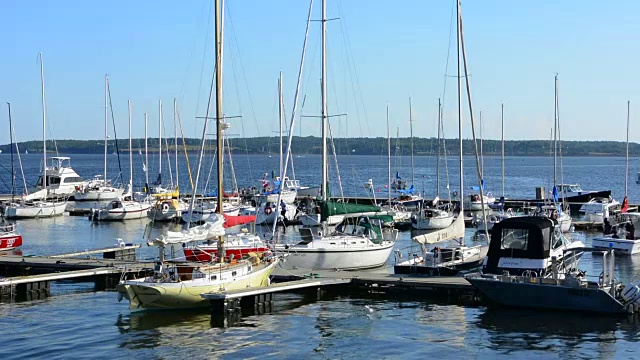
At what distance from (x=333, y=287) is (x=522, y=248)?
272 inches

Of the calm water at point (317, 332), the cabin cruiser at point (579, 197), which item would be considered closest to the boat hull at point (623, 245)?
the calm water at point (317, 332)

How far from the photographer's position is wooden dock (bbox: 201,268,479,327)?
101ft

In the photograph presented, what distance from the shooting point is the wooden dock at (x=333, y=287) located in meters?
30.7

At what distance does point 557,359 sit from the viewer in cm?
2545

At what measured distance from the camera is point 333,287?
3462 centimetres

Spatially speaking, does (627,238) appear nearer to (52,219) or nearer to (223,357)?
(223,357)

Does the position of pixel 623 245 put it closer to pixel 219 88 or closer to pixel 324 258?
pixel 324 258

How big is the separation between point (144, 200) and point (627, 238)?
131 feet

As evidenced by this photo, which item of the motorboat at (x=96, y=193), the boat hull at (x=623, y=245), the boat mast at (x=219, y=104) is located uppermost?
the boat mast at (x=219, y=104)

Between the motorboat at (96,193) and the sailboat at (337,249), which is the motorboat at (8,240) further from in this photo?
the motorboat at (96,193)

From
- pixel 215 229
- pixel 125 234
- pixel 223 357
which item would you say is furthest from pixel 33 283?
pixel 125 234

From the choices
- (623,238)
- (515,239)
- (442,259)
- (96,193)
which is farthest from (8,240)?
(96,193)

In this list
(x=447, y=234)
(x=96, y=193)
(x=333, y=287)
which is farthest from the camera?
(x=96, y=193)

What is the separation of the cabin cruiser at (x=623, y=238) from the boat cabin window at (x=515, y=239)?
13.1 m
